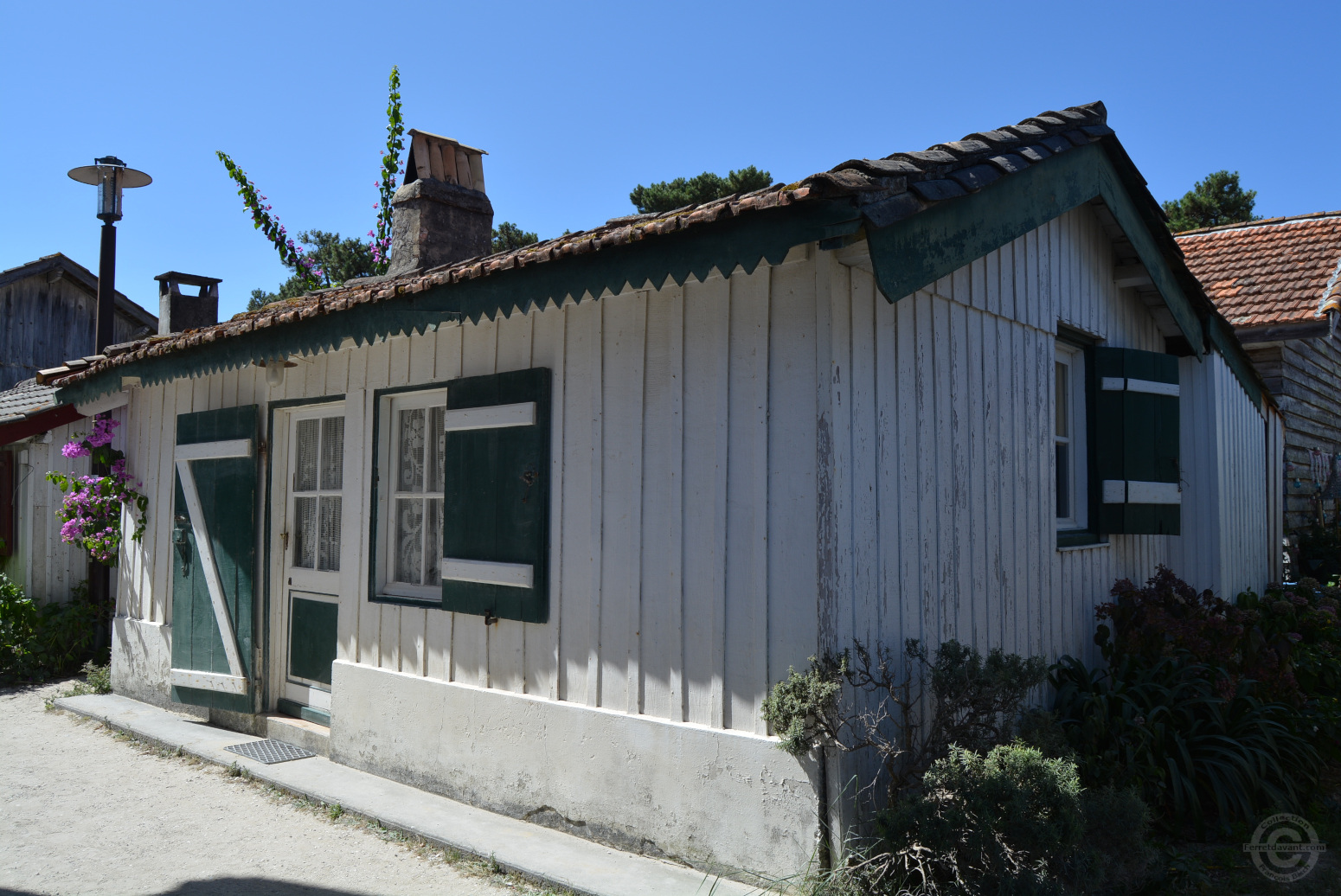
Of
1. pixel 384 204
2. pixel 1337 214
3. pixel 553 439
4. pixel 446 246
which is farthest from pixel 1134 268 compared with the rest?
pixel 384 204

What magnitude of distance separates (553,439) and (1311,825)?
383 cm

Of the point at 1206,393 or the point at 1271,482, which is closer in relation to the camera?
the point at 1206,393

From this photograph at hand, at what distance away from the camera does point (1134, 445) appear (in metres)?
5.65

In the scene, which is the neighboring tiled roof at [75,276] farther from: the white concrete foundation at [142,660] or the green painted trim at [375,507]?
the green painted trim at [375,507]

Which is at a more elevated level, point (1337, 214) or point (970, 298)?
point (1337, 214)

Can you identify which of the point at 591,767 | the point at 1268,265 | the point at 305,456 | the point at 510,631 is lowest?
the point at 591,767

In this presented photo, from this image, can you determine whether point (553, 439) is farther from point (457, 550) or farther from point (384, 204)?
point (384, 204)

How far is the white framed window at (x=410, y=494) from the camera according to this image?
536cm

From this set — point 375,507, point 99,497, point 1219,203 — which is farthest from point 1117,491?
point 1219,203

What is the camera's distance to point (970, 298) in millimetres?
A: 4574

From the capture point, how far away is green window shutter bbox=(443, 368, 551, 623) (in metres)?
4.53

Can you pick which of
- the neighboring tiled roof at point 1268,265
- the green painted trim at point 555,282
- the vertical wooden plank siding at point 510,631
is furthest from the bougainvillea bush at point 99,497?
the neighboring tiled roof at point 1268,265

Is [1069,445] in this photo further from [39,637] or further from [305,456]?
[39,637]

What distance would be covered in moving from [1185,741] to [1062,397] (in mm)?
2122
